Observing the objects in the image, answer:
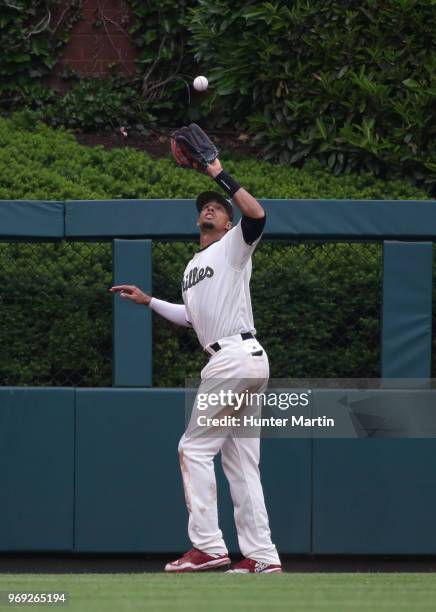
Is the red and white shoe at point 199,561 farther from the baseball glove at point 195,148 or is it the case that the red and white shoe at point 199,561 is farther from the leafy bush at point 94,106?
the leafy bush at point 94,106

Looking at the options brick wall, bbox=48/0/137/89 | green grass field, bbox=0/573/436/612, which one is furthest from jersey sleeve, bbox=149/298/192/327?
brick wall, bbox=48/0/137/89

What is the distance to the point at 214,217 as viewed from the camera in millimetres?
6602

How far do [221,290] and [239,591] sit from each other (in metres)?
1.78

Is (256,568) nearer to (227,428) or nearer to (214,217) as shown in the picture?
(227,428)

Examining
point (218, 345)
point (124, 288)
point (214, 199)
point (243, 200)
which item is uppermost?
point (214, 199)

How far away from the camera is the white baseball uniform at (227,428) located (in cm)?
624

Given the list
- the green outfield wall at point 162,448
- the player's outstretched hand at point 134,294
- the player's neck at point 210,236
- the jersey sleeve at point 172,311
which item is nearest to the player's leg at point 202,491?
the jersey sleeve at point 172,311

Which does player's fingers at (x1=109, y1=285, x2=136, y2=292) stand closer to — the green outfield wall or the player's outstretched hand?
the player's outstretched hand

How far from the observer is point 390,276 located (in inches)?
290

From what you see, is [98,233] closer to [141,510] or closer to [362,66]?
[141,510]

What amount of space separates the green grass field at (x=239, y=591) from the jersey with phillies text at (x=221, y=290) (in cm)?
125

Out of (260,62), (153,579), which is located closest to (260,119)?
(260,62)

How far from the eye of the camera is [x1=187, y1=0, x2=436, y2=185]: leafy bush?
392 inches

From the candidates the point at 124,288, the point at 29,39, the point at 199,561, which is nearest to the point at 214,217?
the point at 124,288
